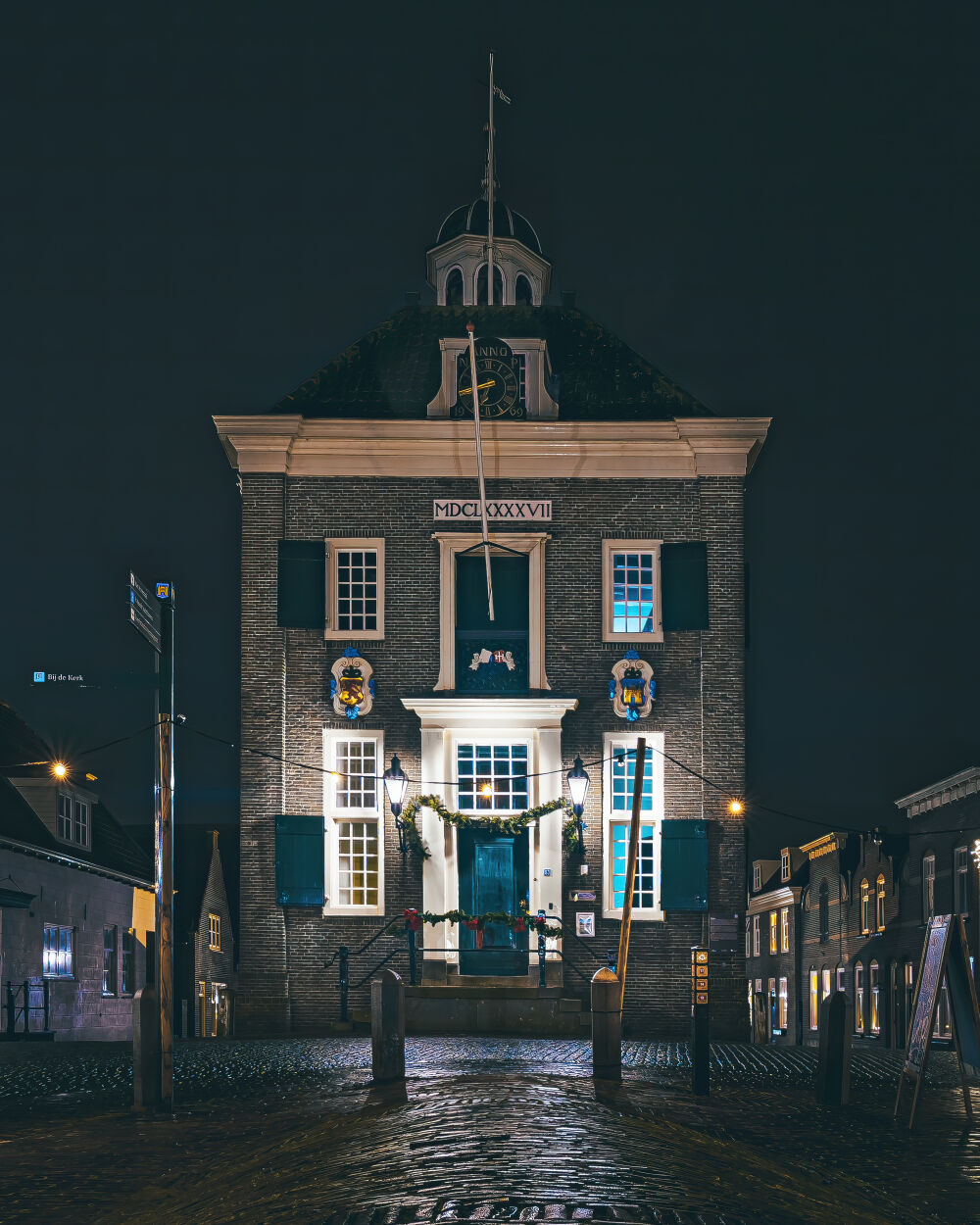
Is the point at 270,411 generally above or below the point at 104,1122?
above

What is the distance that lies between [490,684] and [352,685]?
257 centimetres

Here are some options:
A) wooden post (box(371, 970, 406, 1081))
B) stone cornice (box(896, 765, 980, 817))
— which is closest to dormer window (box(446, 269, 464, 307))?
stone cornice (box(896, 765, 980, 817))

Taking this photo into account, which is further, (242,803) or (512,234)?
(512,234)

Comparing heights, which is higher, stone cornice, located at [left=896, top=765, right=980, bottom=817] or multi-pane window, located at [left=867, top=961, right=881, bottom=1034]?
stone cornice, located at [left=896, top=765, right=980, bottom=817]

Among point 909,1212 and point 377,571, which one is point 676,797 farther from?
point 909,1212

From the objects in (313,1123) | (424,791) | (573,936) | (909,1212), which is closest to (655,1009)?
(573,936)

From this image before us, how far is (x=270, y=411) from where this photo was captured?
31.8 metres

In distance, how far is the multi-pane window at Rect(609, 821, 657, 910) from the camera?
3077 cm

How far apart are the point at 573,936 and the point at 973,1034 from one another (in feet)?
53.0

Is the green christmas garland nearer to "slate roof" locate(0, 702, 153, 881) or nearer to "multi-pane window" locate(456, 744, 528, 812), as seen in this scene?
"multi-pane window" locate(456, 744, 528, 812)

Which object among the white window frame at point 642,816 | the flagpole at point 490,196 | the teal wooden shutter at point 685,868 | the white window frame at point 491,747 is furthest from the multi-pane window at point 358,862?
the flagpole at point 490,196

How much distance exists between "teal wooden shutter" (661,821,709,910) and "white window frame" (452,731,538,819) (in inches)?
105

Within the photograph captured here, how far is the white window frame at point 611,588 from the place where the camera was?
31.3m

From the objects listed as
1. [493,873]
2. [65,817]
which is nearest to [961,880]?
[493,873]
